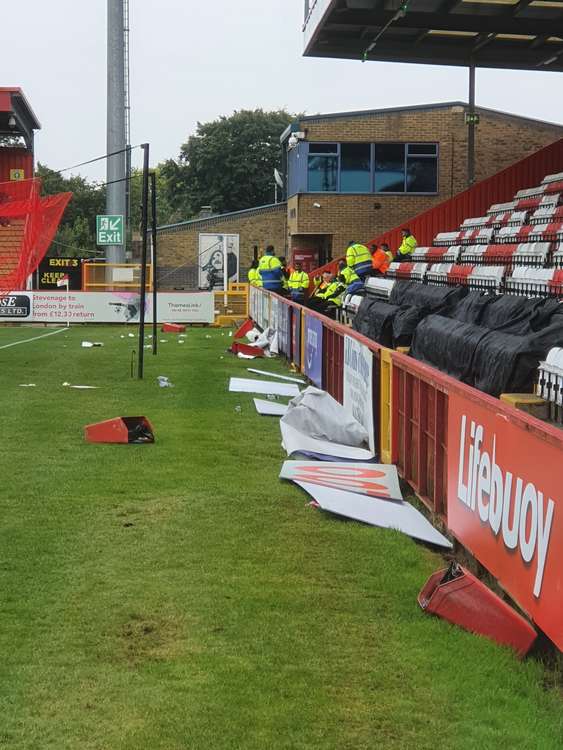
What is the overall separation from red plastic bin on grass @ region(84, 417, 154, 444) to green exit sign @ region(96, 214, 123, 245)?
2698 cm

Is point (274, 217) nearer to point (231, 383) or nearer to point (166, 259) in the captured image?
point (166, 259)

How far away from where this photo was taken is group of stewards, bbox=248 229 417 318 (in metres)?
24.3

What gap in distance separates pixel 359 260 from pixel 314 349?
10004 millimetres

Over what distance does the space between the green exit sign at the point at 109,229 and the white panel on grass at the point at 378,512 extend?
30191 millimetres

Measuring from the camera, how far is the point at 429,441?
27.1 ft

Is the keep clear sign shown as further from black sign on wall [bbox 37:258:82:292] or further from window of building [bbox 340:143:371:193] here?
black sign on wall [bbox 37:258:82:292]

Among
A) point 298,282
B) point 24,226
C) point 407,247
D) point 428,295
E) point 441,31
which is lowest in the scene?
point 428,295

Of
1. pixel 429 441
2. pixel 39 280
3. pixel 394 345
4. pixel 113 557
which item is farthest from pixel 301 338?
pixel 39 280

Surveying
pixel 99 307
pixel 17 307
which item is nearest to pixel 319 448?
pixel 99 307

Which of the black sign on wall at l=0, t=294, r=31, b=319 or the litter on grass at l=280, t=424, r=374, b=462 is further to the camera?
the black sign on wall at l=0, t=294, r=31, b=319

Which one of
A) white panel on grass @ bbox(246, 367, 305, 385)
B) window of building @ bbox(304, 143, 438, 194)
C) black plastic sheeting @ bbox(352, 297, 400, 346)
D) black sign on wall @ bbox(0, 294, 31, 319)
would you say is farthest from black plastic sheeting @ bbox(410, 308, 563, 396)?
window of building @ bbox(304, 143, 438, 194)

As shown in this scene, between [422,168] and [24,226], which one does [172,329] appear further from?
[422,168]

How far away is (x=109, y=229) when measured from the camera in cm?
3831

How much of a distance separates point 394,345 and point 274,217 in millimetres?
35403
